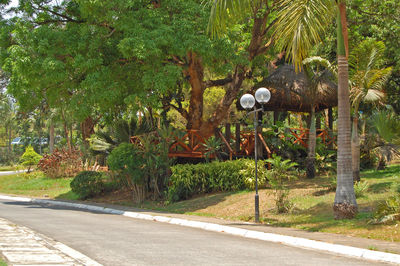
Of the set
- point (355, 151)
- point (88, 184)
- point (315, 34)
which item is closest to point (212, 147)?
point (355, 151)

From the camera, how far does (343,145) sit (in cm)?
1245

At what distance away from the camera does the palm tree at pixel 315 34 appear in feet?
36.8

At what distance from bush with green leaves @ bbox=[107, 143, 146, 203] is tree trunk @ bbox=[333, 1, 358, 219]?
10370mm

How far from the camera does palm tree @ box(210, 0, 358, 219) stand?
1123 cm

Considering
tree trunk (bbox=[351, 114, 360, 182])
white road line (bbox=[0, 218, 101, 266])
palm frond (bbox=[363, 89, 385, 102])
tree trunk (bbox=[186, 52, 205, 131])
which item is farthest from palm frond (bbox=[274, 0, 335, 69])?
tree trunk (bbox=[186, 52, 205, 131])

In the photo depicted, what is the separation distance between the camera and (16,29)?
19969mm

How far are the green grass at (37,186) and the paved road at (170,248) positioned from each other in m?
13.9

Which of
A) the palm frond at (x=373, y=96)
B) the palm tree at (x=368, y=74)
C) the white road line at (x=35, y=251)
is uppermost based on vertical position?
A: the palm tree at (x=368, y=74)

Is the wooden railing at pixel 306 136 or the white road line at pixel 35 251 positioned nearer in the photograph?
the white road line at pixel 35 251

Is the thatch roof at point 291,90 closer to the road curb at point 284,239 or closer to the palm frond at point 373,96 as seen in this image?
the palm frond at point 373,96

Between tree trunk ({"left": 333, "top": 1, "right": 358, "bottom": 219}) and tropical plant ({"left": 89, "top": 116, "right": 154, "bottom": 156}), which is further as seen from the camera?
tropical plant ({"left": 89, "top": 116, "right": 154, "bottom": 156})

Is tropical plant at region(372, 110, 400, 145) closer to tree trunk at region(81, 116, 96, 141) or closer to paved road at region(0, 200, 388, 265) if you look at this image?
paved road at region(0, 200, 388, 265)

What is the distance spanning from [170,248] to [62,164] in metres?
23.9

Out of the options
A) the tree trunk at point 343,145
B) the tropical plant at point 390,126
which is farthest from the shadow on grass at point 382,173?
the tree trunk at point 343,145
